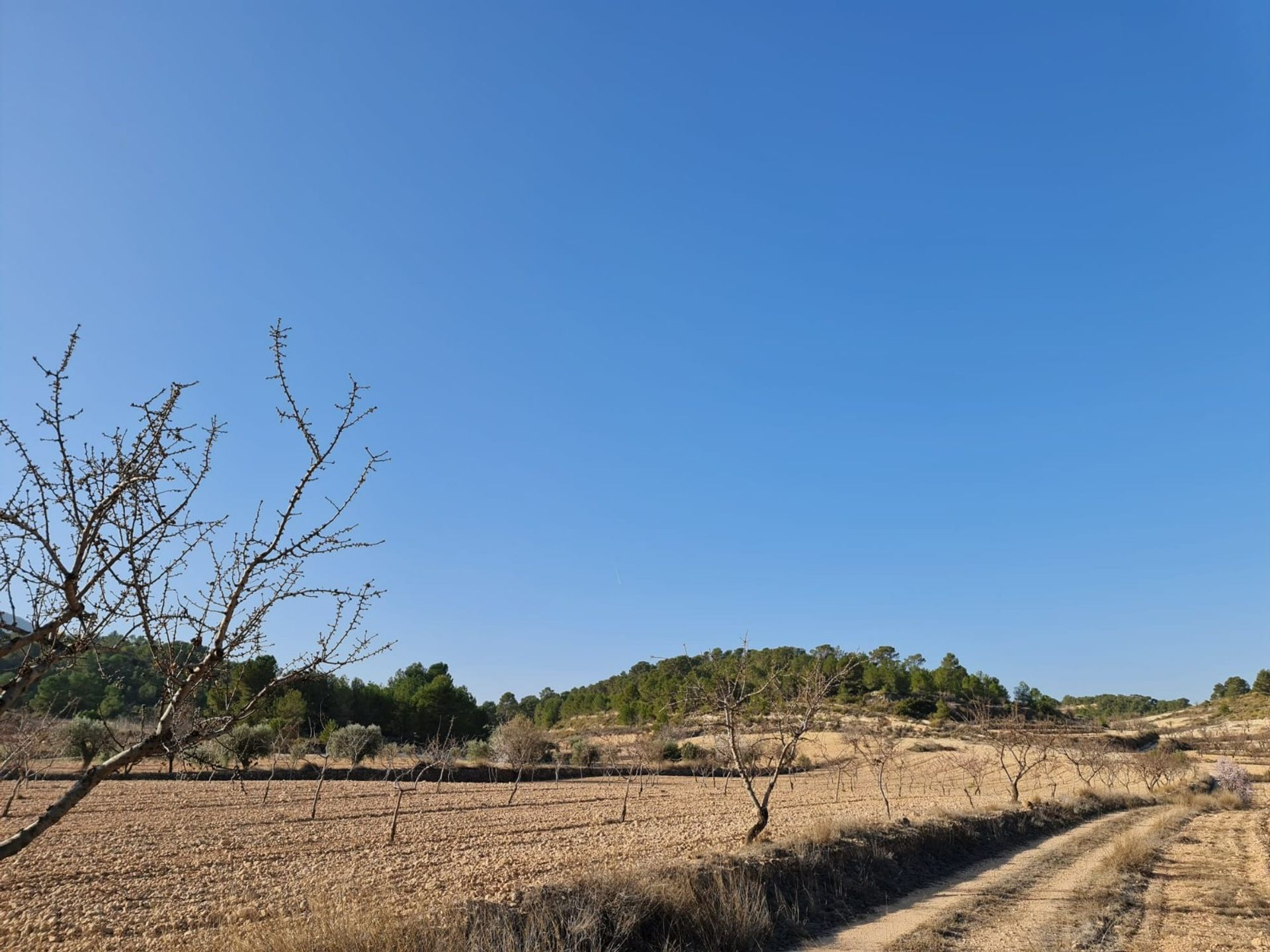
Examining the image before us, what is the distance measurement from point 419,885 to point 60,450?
528 inches

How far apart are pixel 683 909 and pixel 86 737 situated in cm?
3937

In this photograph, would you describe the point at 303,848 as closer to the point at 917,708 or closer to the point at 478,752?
the point at 478,752

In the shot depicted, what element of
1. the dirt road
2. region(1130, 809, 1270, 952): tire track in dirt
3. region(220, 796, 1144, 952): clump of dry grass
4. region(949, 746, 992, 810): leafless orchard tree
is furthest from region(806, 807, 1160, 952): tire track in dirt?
region(949, 746, 992, 810): leafless orchard tree

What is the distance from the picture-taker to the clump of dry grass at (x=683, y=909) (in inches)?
307

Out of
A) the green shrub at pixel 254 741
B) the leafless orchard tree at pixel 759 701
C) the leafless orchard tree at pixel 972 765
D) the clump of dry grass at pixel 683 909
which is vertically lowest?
the leafless orchard tree at pixel 972 765

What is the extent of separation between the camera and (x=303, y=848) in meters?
20.6

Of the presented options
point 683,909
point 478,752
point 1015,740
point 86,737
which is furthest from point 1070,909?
point 478,752

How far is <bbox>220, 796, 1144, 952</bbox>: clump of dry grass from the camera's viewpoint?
25.6ft

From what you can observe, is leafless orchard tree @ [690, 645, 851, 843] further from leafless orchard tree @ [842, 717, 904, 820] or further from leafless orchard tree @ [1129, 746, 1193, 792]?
leafless orchard tree @ [1129, 746, 1193, 792]

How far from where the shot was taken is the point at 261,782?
41.7 metres

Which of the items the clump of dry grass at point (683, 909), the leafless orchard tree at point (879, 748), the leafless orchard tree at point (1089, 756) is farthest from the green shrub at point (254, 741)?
the leafless orchard tree at point (1089, 756)

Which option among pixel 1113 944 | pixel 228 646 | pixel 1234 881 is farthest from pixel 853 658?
pixel 228 646

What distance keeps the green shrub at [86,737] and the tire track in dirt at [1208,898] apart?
1562 inches

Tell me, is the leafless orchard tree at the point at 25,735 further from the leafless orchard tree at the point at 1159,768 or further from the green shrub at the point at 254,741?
the leafless orchard tree at the point at 1159,768
